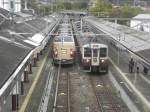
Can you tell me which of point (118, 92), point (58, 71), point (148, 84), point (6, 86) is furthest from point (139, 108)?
point (58, 71)

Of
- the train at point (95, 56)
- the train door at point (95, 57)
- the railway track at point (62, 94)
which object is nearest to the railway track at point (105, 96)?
the train at point (95, 56)

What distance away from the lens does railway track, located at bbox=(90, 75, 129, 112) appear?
17.4 metres

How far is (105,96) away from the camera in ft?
65.1

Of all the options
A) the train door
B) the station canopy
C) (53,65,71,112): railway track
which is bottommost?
(53,65,71,112): railway track

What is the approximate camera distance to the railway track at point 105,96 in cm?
1741

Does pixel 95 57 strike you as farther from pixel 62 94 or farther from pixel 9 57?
pixel 9 57

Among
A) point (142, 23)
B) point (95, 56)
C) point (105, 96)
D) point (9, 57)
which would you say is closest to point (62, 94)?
point (105, 96)

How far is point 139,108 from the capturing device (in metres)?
17.1

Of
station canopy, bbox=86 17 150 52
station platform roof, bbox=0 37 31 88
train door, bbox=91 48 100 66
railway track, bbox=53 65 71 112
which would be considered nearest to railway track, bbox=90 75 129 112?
train door, bbox=91 48 100 66

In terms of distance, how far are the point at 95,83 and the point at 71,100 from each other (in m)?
4.58

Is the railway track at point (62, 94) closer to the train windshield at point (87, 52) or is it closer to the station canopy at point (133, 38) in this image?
the train windshield at point (87, 52)

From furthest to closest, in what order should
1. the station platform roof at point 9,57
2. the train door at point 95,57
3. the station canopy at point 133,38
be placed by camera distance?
the train door at point 95,57 → the station canopy at point 133,38 → the station platform roof at point 9,57

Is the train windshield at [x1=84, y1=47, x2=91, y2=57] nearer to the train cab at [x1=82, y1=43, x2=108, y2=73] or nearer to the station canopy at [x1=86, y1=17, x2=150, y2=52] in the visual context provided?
the train cab at [x1=82, y1=43, x2=108, y2=73]

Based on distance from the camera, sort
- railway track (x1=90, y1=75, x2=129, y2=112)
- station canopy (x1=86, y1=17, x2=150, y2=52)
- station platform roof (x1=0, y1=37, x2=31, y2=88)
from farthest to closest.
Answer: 1. station canopy (x1=86, y1=17, x2=150, y2=52)
2. railway track (x1=90, y1=75, x2=129, y2=112)
3. station platform roof (x1=0, y1=37, x2=31, y2=88)
